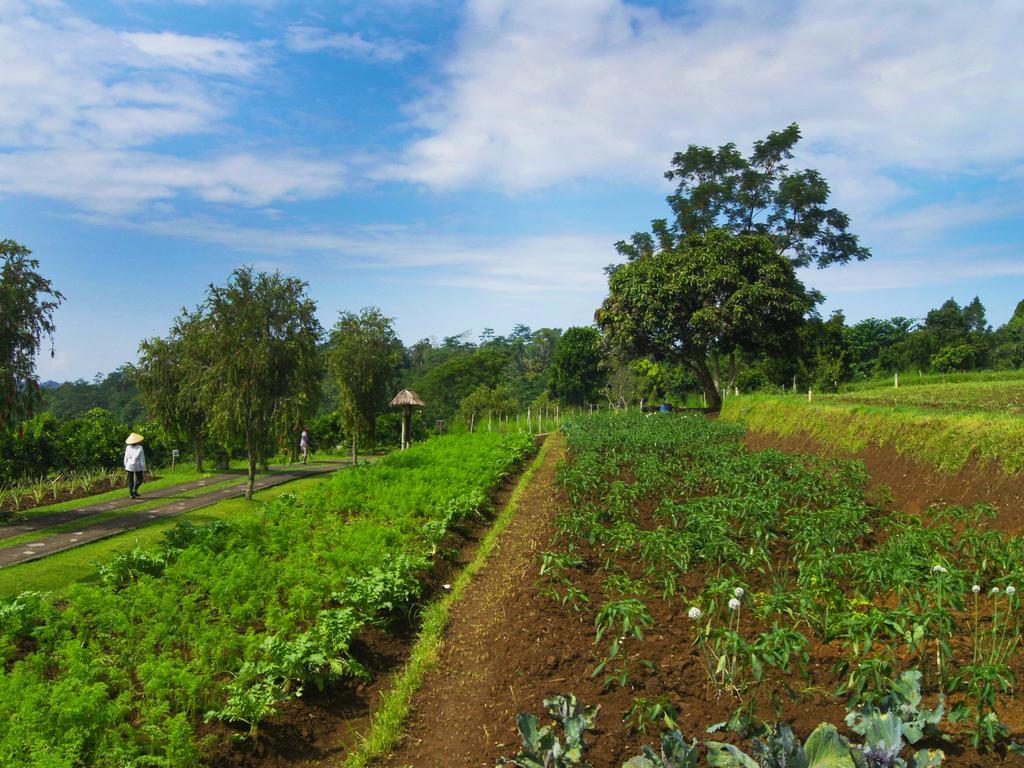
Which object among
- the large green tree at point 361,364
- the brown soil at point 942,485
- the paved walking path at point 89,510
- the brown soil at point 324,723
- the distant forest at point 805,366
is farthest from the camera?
the distant forest at point 805,366

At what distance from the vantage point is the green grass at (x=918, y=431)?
8.72 metres

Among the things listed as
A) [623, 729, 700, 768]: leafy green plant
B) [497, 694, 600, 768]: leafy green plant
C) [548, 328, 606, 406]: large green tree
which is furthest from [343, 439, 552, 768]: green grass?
[548, 328, 606, 406]: large green tree

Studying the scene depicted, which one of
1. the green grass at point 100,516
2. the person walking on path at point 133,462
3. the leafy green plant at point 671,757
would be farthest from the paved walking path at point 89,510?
the leafy green plant at point 671,757

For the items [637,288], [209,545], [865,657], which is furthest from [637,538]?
[637,288]

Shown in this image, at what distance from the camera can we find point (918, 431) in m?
10.7

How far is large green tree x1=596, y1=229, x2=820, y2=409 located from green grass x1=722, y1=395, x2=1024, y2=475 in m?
9.18

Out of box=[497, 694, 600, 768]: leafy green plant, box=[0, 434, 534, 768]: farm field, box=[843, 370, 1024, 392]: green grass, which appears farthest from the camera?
box=[843, 370, 1024, 392]: green grass

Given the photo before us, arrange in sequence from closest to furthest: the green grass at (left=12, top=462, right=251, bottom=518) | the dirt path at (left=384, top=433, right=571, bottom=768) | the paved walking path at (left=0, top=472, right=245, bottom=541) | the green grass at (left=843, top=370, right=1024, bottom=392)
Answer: the dirt path at (left=384, top=433, right=571, bottom=768), the paved walking path at (left=0, top=472, right=245, bottom=541), the green grass at (left=12, top=462, right=251, bottom=518), the green grass at (left=843, top=370, right=1024, bottom=392)

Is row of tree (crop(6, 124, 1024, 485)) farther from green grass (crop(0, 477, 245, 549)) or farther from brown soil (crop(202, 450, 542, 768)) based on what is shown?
brown soil (crop(202, 450, 542, 768))

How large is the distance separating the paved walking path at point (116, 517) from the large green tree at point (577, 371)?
96.8 feet

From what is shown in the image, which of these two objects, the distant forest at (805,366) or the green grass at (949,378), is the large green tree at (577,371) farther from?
the green grass at (949,378)

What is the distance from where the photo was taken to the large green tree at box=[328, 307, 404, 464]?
20578 mm

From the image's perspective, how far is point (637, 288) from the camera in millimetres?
27391

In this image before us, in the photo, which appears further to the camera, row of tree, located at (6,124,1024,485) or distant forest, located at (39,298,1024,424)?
distant forest, located at (39,298,1024,424)
